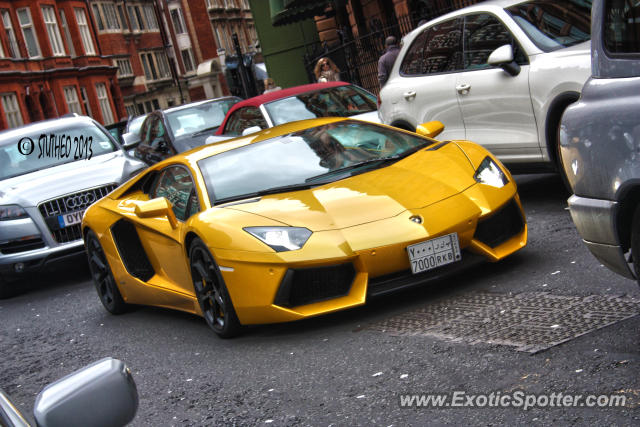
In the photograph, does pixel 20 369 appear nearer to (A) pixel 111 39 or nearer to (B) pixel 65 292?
(B) pixel 65 292

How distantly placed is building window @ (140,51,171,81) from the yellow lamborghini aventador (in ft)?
217

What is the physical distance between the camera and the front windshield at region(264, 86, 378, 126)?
12758mm

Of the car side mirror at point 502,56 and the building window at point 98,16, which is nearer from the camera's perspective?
the car side mirror at point 502,56

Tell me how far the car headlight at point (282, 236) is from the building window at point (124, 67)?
64622mm

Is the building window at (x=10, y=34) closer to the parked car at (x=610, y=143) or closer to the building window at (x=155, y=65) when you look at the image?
the building window at (x=155, y=65)

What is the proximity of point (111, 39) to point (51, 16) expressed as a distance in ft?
31.6

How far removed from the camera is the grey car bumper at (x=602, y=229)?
4094 mm

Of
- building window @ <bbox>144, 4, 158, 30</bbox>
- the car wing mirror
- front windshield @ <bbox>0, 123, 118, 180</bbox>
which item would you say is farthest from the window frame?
front windshield @ <bbox>0, 123, 118, 180</bbox>

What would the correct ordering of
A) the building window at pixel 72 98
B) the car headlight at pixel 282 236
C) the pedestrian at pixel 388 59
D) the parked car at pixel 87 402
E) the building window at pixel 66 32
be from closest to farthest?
the parked car at pixel 87 402 < the car headlight at pixel 282 236 < the pedestrian at pixel 388 59 < the building window at pixel 72 98 < the building window at pixel 66 32

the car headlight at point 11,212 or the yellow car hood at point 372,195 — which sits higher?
the car headlight at point 11,212

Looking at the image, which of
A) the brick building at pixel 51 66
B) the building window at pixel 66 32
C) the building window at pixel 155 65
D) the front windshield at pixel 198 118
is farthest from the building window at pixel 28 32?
the front windshield at pixel 198 118

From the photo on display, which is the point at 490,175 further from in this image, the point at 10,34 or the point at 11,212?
the point at 10,34

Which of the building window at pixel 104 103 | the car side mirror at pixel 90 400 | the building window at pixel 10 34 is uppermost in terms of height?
the building window at pixel 10 34

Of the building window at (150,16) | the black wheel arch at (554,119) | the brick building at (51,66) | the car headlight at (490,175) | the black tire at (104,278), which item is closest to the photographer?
the car headlight at (490,175)
